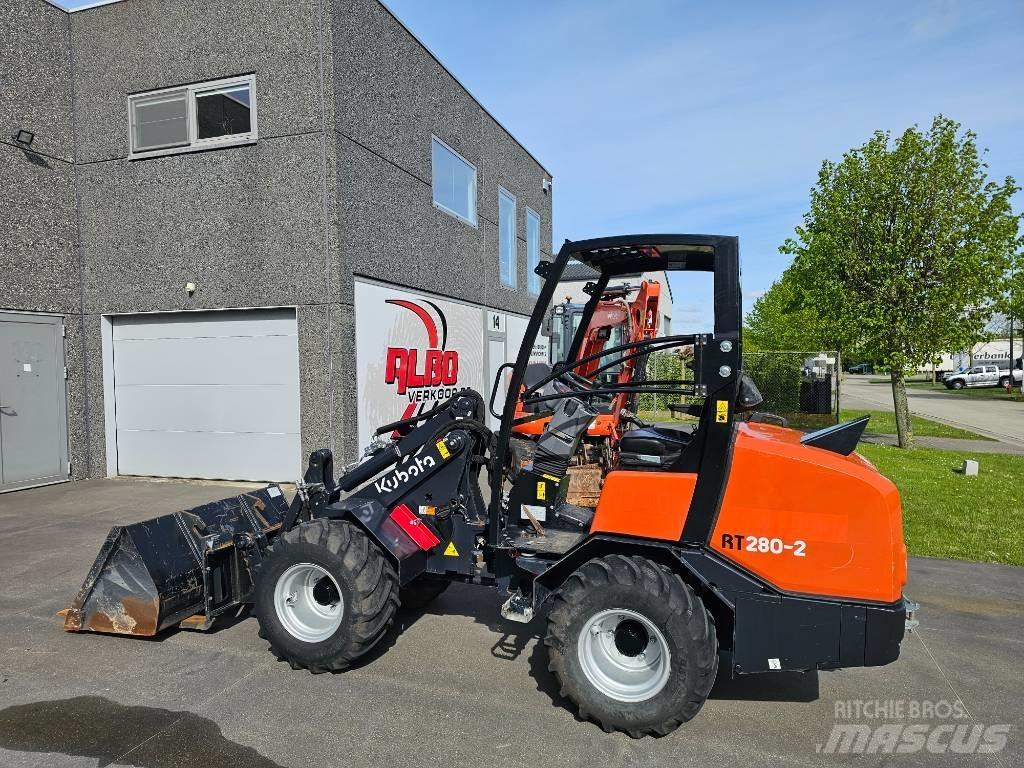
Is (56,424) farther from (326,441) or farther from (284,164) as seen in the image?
(284,164)

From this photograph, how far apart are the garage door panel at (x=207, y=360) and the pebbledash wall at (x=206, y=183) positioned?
14.9 inches

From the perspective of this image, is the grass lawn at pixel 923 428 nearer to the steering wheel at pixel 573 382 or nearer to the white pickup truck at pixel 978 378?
the steering wheel at pixel 573 382

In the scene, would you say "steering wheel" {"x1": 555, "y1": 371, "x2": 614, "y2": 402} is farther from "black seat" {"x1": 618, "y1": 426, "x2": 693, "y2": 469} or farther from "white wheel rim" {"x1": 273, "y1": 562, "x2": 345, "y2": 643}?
"white wheel rim" {"x1": 273, "y1": 562, "x2": 345, "y2": 643}

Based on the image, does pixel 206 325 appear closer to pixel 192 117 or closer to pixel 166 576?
pixel 192 117

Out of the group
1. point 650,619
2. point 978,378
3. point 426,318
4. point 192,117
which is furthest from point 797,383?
point 978,378

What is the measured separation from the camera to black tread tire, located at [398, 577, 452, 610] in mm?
5086

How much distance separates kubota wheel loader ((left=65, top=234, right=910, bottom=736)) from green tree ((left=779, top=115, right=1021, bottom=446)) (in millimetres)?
11053

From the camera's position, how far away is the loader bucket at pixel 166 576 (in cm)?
424

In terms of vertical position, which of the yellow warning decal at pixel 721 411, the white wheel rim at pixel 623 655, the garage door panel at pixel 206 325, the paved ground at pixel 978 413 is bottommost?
the paved ground at pixel 978 413

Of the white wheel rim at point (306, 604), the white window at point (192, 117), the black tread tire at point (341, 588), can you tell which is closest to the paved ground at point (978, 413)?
the black tread tire at point (341, 588)

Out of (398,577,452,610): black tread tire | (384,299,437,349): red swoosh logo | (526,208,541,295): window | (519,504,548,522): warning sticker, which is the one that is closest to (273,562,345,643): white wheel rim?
(398,577,452,610): black tread tire

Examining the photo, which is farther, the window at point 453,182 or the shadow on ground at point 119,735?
the window at point 453,182

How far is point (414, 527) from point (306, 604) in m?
0.80

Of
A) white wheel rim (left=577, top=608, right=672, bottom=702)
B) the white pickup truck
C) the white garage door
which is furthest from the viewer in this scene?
the white pickup truck
